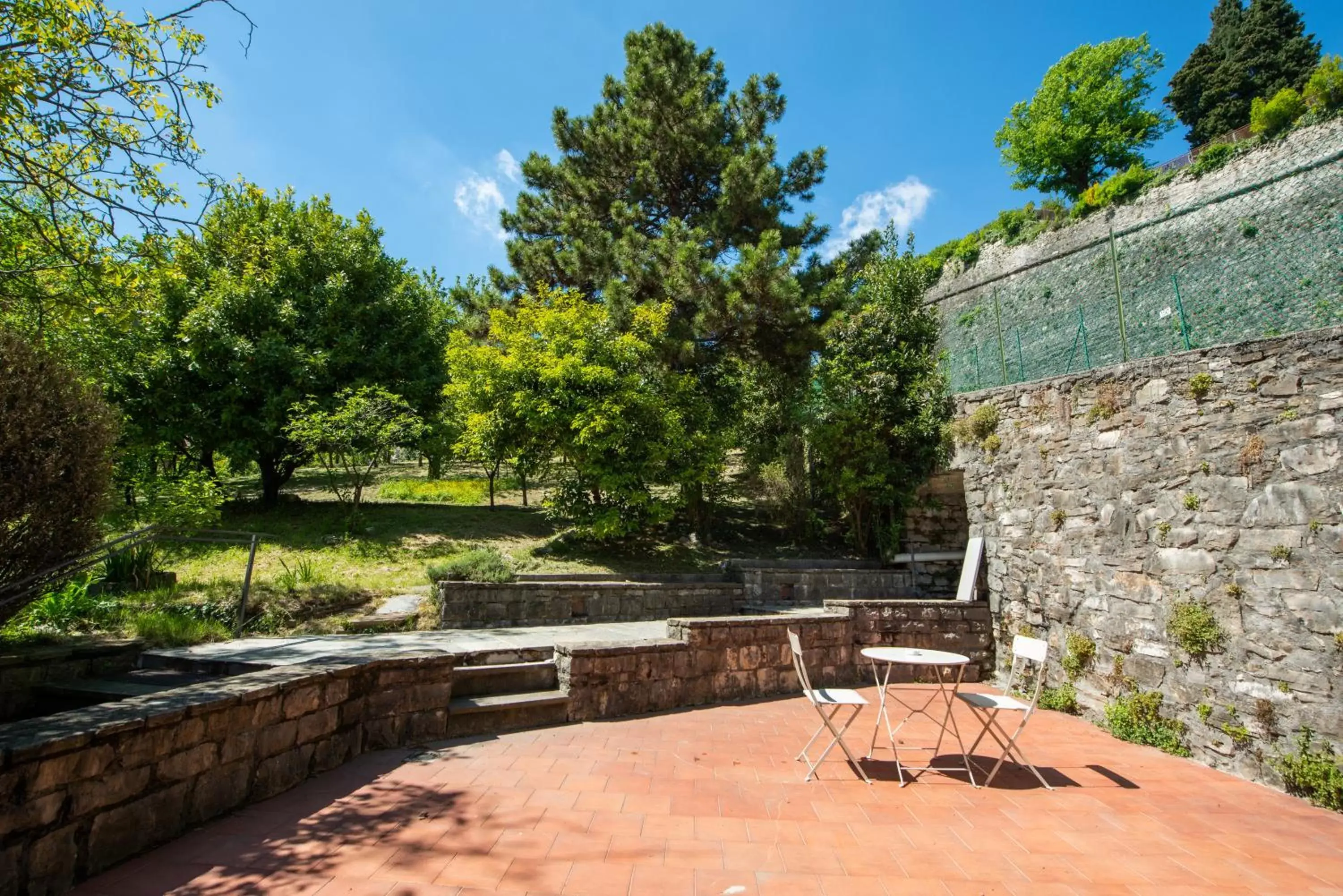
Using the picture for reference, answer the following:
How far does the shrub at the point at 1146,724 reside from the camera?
551 cm

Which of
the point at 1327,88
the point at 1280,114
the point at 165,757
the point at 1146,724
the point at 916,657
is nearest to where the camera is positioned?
the point at 165,757

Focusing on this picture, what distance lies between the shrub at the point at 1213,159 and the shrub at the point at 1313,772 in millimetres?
20754

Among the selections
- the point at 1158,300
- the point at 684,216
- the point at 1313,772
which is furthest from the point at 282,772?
the point at 684,216

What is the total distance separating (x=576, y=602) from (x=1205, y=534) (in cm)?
696

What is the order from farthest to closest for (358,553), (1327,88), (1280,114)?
(1280,114)
(1327,88)
(358,553)

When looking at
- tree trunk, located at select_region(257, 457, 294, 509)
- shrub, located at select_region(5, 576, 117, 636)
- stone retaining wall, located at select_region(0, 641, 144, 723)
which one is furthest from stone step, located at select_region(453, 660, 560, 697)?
tree trunk, located at select_region(257, 457, 294, 509)

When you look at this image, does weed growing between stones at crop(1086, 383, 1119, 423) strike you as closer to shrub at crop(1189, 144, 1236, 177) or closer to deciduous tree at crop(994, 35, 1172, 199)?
shrub at crop(1189, 144, 1236, 177)

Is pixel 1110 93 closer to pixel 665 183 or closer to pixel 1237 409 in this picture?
pixel 665 183

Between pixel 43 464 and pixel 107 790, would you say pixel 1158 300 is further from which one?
pixel 43 464

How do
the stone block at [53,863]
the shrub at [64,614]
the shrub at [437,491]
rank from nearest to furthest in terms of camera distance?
the stone block at [53,863], the shrub at [64,614], the shrub at [437,491]

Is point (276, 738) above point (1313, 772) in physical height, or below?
above

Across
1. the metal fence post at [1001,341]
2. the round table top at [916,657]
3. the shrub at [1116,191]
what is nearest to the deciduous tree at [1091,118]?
the shrub at [1116,191]

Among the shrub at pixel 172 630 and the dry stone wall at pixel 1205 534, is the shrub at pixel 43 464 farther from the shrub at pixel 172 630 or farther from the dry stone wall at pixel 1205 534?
the dry stone wall at pixel 1205 534

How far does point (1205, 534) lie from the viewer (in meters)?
5.45
